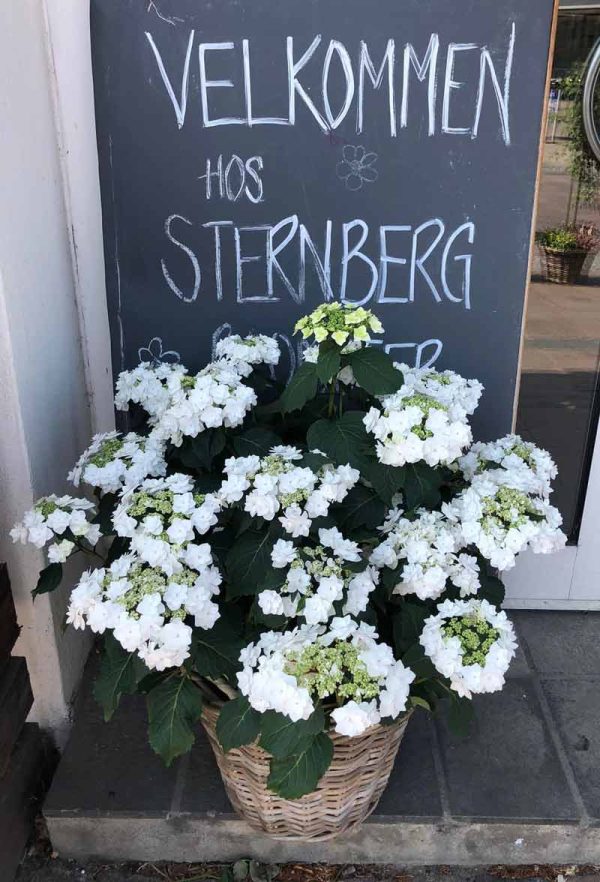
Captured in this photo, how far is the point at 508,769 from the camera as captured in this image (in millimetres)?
2025

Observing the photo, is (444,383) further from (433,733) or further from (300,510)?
(433,733)

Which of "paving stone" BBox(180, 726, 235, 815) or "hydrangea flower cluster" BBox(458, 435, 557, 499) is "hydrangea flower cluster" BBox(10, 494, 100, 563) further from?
"hydrangea flower cluster" BBox(458, 435, 557, 499)

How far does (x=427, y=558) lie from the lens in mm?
1586

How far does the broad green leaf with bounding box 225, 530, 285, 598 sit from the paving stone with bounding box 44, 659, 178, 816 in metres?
0.72

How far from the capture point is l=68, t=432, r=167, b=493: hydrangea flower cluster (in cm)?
174

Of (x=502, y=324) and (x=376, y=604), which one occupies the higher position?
(x=502, y=324)

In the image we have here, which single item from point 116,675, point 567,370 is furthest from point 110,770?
point 567,370

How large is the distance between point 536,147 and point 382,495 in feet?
3.39

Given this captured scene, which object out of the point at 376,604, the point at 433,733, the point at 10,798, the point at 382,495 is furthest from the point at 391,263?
the point at 10,798

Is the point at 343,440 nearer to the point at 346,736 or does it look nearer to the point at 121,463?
the point at 121,463

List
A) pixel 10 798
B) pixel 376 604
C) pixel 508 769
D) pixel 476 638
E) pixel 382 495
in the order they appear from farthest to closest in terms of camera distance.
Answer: pixel 508 769 < pixel 10 798 < pixel 376 604 < pixel 382 495 < pixel 476 638

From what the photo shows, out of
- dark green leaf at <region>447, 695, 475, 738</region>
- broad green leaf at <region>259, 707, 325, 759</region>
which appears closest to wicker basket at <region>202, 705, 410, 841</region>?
dark green leaf at <region>447, 695, 475, 738</region>

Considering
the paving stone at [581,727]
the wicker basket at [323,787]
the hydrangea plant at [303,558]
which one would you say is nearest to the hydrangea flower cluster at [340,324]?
the hydrangea plant at [303,558]

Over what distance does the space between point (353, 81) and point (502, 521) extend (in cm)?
116
